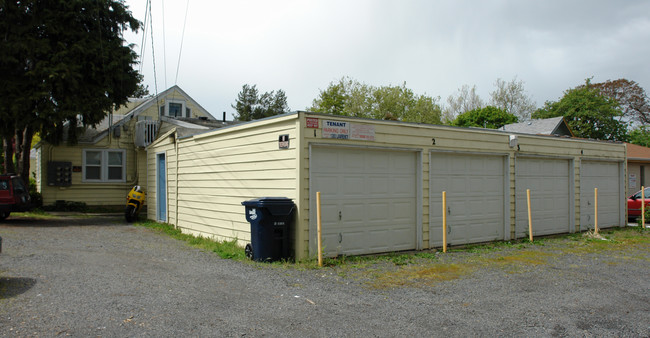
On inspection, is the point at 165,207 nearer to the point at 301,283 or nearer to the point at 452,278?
the point at 301,283

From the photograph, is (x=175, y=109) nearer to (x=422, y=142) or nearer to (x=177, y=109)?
(x=177, y=109)

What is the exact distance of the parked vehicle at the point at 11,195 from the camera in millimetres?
14375

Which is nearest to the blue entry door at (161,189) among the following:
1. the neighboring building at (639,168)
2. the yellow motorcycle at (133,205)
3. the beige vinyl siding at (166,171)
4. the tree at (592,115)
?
the beige vinyl siding at (166,171)

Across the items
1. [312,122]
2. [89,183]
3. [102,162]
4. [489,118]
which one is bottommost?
[89,183]

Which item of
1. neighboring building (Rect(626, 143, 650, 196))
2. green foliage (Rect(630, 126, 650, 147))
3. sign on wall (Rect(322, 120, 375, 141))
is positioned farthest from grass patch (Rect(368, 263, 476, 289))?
green foliage (Rect(630, 126, 650, 147))

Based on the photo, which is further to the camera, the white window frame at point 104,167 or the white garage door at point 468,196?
the white window frame at point 104,167

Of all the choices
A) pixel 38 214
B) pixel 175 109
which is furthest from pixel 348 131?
pixel 175 109

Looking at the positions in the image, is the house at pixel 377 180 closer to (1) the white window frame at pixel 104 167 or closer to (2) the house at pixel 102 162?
(2) the house at pixel 102 162

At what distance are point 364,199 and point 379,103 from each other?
37877 mm

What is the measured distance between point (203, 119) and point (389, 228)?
14.8 meters

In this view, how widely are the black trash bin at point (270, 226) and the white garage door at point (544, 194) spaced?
6693 mm

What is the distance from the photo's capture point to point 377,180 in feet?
32.1

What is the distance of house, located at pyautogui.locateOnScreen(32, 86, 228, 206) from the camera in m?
18.8

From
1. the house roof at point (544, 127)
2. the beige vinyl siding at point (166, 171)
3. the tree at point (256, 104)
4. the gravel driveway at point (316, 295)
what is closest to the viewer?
the gravel driveway at point (316, 295)
